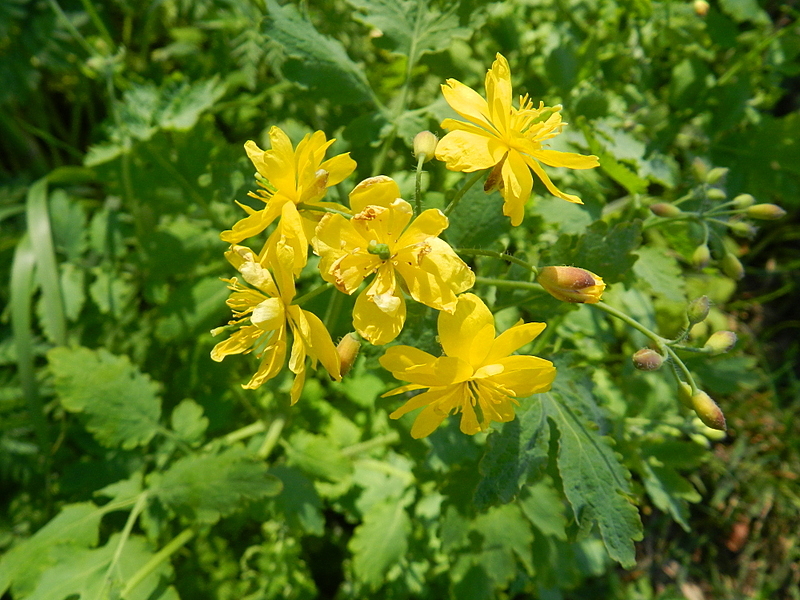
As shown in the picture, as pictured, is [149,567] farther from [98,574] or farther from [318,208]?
[318,208]

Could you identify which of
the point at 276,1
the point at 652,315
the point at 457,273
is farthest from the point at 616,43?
the point at 457,273

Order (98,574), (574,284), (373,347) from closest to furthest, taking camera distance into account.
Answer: (574,284), (373,347), (98,574)

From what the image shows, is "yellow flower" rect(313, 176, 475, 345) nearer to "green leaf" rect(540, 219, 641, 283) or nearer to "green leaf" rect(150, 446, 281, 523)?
"green leaf" rect(540, 219, 641, 283)

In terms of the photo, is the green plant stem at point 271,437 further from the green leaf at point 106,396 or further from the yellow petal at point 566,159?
the yellow petal at point 566,159

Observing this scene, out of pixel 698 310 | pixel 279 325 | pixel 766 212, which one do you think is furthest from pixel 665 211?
pixel 279 325

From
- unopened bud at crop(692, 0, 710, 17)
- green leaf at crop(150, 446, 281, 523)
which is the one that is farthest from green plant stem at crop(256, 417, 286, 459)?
unopened bud at crop(692, 0, 710, 17)

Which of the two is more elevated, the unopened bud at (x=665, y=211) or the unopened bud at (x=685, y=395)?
the unopened bud at (x=665, y=211)

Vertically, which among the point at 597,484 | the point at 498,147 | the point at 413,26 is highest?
the point at 413,26

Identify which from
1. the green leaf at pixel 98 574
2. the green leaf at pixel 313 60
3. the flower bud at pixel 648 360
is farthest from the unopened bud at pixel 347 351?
the green leaf at pixel 98 574
